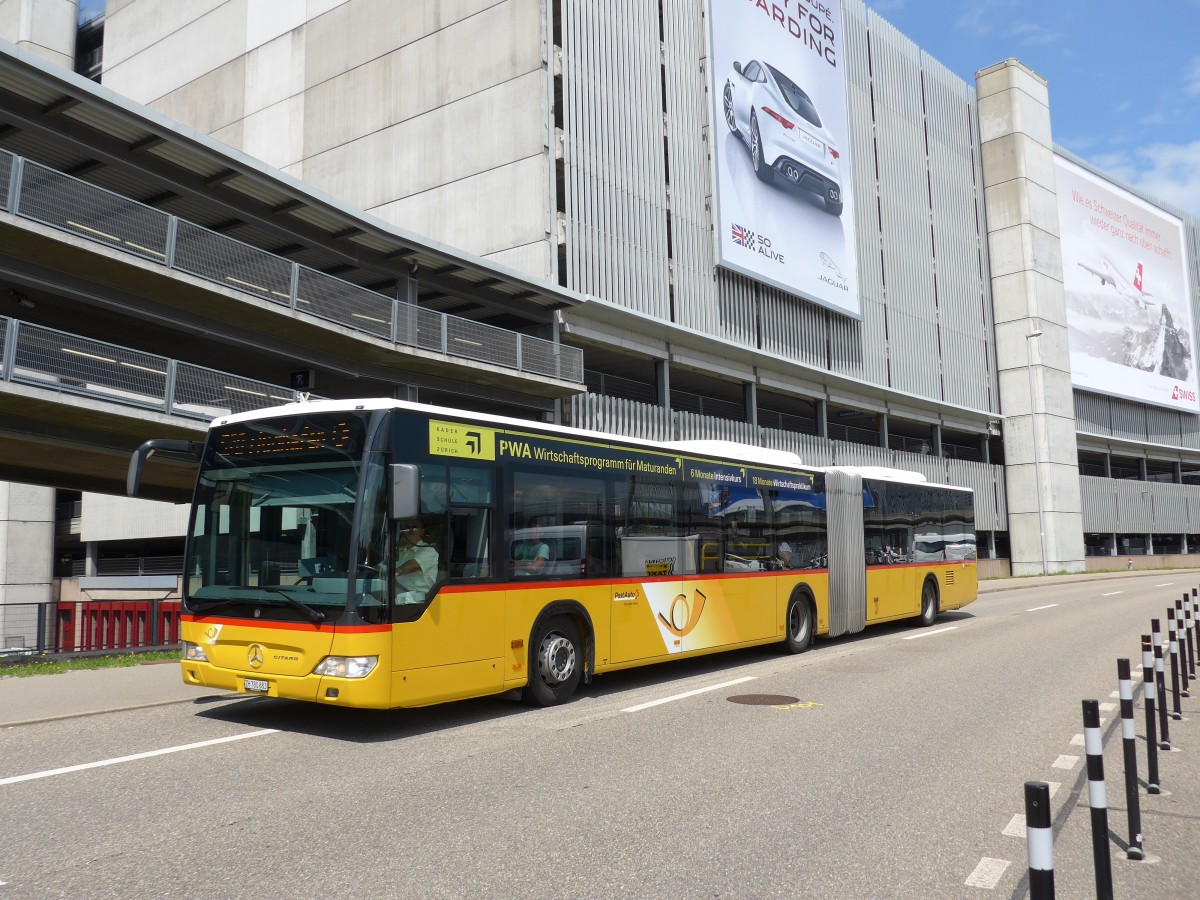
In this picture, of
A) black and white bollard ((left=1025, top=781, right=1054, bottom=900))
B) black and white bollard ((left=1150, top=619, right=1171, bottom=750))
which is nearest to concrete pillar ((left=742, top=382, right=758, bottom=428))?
black and white bollard ((left=1150, top=619, right=1171, bottom=750))

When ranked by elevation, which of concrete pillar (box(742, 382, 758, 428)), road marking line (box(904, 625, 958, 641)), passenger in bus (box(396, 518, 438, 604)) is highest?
concrete pillar (box(742, 382, 758, 428))

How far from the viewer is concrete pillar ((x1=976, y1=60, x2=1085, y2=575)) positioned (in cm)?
5022

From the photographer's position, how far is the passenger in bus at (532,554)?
32.8ft

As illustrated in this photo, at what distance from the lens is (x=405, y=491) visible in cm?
827

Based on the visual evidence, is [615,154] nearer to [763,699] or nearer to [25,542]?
[763,699]

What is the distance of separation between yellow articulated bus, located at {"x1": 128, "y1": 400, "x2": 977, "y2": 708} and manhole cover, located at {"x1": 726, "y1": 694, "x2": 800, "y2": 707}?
150 centimetres

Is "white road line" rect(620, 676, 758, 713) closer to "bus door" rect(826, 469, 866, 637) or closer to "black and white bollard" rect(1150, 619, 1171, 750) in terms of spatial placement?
"bus door" rect(826, 469, 866, 637)

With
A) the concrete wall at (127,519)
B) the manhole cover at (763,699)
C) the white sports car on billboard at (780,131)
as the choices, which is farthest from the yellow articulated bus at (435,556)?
the concrete wall at (127,519)

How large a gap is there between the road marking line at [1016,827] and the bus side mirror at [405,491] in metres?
5.15

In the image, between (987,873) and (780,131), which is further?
(780,131)

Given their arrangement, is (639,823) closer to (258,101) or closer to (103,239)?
(103,239)

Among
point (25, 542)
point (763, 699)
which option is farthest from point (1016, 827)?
point (25, 542)

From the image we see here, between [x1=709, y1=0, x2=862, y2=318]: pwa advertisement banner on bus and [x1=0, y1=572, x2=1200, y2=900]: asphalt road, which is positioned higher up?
[x1=709, y1=0, x2=862, y2=318]: pwa advertisement banner on bus

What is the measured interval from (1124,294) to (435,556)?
61332 mm
